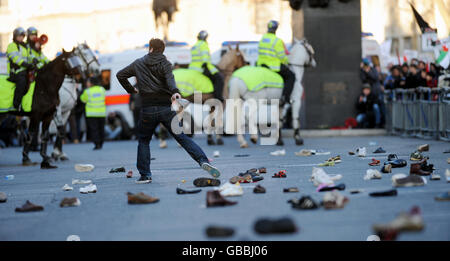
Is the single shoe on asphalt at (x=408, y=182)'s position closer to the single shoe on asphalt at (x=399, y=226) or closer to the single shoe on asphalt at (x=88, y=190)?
the single shoe on asphalt at (x=399, y=226)

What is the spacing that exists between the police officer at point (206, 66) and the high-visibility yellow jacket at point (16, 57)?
435cm

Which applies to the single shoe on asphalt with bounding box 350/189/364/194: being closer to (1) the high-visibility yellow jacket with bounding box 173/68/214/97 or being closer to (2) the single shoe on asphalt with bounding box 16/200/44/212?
(2) the single shoe on asphalt with bounding box 16/200/44/212

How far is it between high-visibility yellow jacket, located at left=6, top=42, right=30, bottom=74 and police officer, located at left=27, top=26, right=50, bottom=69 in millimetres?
116

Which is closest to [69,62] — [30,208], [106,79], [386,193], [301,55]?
[301,55]

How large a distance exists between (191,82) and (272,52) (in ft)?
6.41

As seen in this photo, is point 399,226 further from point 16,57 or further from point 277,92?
point 277,92

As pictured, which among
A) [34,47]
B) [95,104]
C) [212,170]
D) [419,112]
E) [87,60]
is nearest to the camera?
[212,170]

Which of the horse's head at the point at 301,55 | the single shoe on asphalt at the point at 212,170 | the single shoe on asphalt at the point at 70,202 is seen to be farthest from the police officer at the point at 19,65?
the single shoe on asphalt at the point at 70,202

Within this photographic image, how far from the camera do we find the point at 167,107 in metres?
11.1

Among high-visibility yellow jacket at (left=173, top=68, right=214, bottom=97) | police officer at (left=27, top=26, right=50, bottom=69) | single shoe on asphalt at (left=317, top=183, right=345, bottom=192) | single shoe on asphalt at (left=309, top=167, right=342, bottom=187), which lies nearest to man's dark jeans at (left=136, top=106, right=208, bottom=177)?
single shoe on asphalt at (left=309, top=167, right=342, bottom=187)

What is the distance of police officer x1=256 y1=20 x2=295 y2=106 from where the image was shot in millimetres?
17766

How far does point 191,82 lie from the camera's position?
18.6 m

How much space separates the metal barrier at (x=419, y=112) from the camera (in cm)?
1774
